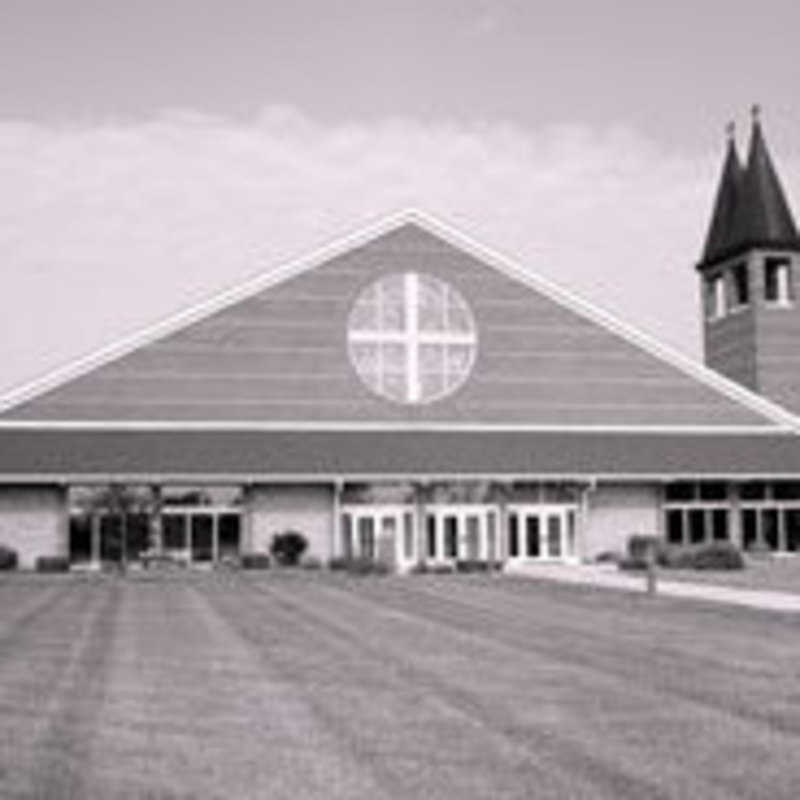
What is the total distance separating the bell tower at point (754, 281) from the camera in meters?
54.9

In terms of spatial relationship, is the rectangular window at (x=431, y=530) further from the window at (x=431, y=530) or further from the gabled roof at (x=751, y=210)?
the gabled roof at (x=751, y=210)

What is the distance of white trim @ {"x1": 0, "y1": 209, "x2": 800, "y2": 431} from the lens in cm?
4619

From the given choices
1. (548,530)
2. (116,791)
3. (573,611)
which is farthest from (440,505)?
(116,791)

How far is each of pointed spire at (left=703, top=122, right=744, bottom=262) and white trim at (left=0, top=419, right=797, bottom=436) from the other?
10.7 meters

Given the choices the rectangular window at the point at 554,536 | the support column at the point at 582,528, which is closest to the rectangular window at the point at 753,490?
the support column at the point at 582,528

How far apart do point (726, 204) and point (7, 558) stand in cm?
3073

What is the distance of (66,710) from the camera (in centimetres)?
1396

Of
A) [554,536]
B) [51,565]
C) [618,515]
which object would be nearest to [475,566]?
[554,536]

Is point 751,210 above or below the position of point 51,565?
above

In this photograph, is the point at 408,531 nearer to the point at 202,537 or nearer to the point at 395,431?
the point at 395,431

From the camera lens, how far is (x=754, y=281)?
5547 cm

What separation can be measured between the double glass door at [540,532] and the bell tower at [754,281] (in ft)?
37.5

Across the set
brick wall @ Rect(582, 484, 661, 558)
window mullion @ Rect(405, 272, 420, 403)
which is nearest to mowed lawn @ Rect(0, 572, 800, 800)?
brick wall @ Rect(582, 484, 661, 558)

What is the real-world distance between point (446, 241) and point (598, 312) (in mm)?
5361
